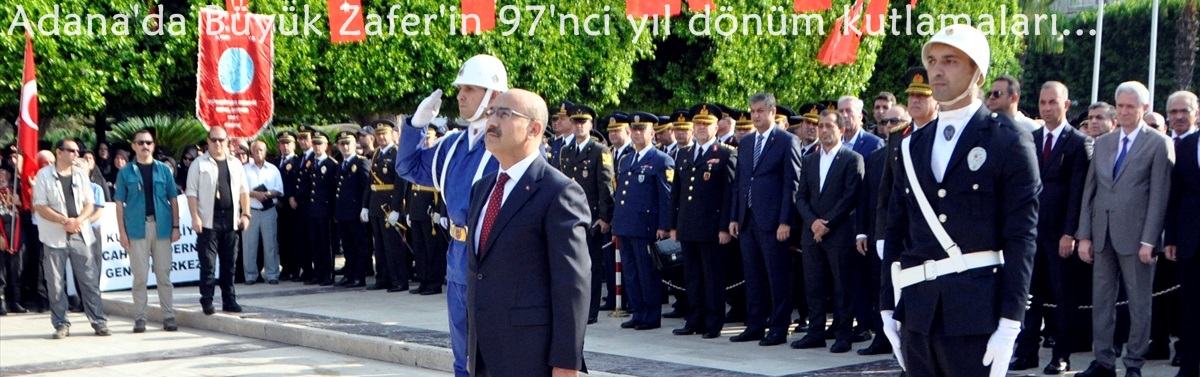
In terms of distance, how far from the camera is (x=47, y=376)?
10953mm

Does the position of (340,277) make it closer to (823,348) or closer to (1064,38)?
(823,348)

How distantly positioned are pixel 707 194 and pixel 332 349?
356cm

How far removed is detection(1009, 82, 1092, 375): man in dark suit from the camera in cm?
941

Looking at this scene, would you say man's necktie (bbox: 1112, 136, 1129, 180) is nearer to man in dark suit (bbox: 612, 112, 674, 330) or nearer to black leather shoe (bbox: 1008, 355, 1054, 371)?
black leather shoe (bbox: 1008, 355, 1054, 371)

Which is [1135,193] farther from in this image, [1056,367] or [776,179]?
[776,179]

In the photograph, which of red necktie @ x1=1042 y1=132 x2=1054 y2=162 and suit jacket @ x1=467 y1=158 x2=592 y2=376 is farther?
red necktie @ x1=1042 y1=132 x2=1054 y2=162

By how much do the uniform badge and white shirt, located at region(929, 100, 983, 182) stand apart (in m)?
0.09

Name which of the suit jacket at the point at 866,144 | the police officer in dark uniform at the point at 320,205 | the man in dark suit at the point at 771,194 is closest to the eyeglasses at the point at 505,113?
the man in dark suit at the point at 771,194

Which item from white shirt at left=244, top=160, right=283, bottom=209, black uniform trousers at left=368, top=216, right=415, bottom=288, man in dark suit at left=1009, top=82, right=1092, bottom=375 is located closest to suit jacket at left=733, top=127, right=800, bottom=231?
man in dark suit at left=1009, top=82, right=1092, bottom=375

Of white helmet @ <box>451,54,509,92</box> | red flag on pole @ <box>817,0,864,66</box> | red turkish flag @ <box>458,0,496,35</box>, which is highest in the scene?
red turkish flag @ <box>458,0,496,35</box>

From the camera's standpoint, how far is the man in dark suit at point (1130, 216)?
905 cm

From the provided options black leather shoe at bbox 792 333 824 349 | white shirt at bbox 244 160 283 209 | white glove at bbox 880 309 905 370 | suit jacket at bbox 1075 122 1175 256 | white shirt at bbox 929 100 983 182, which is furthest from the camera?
white shirt at bbox 244 160 283 209

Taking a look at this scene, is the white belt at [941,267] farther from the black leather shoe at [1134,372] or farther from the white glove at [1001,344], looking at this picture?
the black leather shoe at [1134,372]

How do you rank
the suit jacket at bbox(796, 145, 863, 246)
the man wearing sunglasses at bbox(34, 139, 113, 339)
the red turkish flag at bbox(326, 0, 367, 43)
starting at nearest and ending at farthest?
the suit jacket at bbox(796, 145, 863, 246) < the man wearing sunglasses at bbox(34, 139, 113, 339) < the red turkish flag at bbox(326, 0, 367, 43)
